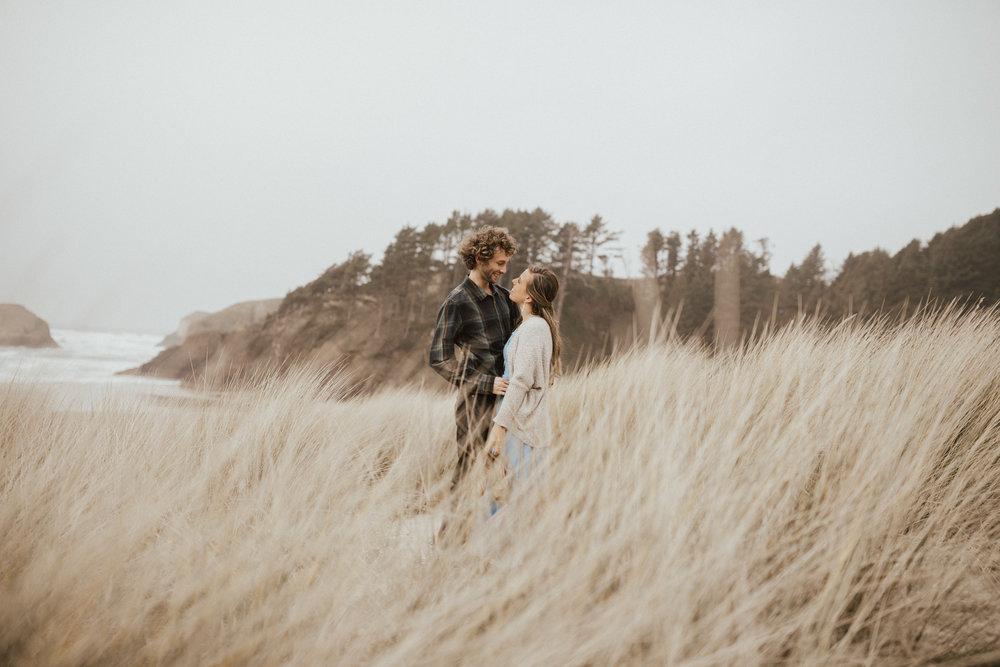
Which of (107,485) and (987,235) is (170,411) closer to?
(107,485)

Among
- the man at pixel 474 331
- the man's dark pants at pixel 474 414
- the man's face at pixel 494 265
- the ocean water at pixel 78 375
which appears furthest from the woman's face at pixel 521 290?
the ocean water at pixel 78 375

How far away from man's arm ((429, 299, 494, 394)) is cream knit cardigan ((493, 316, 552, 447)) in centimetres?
34

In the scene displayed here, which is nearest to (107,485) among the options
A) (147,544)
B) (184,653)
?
(147,544)

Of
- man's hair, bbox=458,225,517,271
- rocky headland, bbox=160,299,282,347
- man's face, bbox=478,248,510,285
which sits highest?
man's hair, bbox=458,225,517,271

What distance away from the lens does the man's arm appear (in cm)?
268

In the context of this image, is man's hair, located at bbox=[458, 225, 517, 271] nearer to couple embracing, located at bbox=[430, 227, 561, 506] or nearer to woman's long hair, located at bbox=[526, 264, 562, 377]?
couple embracing, located at bbox=[430, 227, 561, 506]

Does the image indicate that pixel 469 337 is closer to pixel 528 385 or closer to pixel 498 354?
pixel 498 354

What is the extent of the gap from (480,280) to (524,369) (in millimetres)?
783

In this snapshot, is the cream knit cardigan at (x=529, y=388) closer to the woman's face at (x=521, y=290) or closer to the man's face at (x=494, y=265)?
the woman's face at (x=521, y=290)

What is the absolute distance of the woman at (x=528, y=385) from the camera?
2.33 metres

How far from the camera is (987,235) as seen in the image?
79.1 ft

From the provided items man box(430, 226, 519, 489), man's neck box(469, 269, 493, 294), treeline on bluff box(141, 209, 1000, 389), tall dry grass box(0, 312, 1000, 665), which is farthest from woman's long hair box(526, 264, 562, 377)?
treeline on bluff box(141, 209, 1000, 389)

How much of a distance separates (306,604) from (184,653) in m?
0.30

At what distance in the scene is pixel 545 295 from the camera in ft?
8.00
